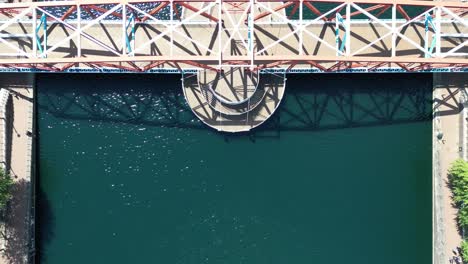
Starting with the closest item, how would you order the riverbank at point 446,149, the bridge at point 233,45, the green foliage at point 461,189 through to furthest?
the green foliage at point 461,189 < the bridge at point 233,45 < the riverbank at point 446,149

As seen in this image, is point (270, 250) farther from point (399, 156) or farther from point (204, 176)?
point (399, 156)

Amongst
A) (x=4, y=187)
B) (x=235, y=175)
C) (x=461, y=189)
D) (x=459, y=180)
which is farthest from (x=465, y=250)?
(x=4, y=187)

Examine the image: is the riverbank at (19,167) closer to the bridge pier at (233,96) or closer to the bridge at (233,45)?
the bridge at (233,45)

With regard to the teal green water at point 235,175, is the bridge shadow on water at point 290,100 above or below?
above

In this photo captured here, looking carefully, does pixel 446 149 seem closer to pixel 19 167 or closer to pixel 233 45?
pixel 233 45

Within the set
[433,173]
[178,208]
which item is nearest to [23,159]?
[178,208]

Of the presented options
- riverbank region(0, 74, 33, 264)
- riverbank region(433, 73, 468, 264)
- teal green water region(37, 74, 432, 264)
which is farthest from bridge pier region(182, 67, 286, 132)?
riverbank region(0, 74, 33, 264)

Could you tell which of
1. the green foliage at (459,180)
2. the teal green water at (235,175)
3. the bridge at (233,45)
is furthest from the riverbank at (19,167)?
the green foliage at (459,180)

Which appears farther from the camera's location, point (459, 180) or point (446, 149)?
point (446, 149)
